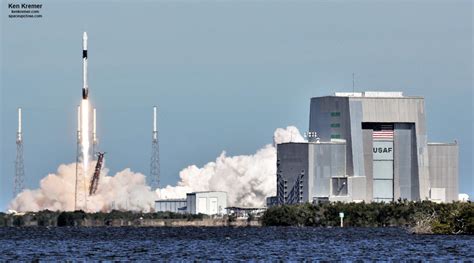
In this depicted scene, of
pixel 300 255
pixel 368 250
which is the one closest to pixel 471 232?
pixel 368 250

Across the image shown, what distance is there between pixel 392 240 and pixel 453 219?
1395 centimetres

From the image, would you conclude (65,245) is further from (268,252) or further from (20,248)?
(268,252)

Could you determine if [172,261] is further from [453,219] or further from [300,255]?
[453,219]

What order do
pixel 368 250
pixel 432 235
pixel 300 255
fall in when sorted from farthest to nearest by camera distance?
pixel 432 235 < pixel 368 250 < pixel 300 255

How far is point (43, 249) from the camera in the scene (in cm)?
12244

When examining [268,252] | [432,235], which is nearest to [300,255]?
[268,252]

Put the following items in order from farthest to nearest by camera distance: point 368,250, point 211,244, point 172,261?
A: point 211,244, point 368,250, point 172,261

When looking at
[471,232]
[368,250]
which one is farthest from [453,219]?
[368,250]

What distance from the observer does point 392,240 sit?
14025 cm

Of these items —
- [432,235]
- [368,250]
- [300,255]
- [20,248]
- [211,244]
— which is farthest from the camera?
[432,235]

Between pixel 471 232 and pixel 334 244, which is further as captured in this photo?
pixel 471 232

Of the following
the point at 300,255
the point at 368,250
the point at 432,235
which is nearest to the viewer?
the point at 300,255

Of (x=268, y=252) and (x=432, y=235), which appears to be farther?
(x=432, y=235)

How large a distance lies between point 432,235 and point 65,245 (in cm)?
3969
